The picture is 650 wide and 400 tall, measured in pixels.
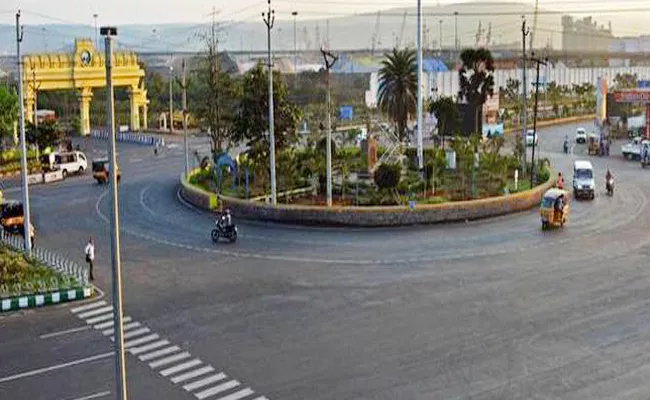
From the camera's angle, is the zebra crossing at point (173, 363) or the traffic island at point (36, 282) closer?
the zebra crossing at point (173, 363)

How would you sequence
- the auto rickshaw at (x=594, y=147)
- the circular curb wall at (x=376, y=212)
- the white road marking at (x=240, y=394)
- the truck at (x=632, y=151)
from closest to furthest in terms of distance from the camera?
the white road marking at (x=240, y=394) → the circular curb wall at (x=376, y=212) → the truck at (x=632, y=151) → the auto rickshaw at (x=594, y=147)

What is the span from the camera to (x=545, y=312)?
2181 centimetres

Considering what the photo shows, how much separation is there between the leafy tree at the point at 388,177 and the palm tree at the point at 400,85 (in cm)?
1561

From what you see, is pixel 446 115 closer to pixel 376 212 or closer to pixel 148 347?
pixel 376 212

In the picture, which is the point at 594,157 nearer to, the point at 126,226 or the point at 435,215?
the point at 435,215

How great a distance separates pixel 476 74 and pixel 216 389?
121ft

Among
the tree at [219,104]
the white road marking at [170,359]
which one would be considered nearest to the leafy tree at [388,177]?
the tree at [219,104]

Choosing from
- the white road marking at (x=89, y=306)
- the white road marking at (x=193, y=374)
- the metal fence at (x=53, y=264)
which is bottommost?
the white road marking at (x=193, y=374)

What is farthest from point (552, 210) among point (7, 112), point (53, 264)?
point (7, 112)

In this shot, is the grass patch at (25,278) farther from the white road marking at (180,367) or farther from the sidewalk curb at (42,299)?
the white road marking at (180,367)

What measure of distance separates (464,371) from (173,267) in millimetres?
12371

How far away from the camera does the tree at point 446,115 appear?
50969mm

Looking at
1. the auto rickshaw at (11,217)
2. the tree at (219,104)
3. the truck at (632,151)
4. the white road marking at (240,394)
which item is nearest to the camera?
the white road marking at (240,394)

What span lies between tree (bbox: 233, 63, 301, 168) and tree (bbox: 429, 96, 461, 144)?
1349cm
